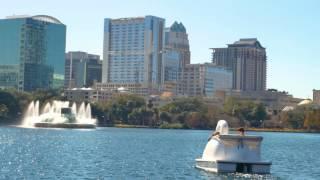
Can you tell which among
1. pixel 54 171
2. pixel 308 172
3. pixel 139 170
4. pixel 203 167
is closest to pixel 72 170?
pixel 54 171

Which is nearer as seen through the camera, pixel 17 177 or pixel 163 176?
pixel 17 177

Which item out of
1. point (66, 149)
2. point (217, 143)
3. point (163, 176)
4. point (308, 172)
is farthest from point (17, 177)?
point (66, 149)

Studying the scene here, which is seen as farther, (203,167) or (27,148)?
(27,148)

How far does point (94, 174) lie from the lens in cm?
6356

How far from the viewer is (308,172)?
246 ft

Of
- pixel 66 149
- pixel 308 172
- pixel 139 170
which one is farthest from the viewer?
pixel 66 149

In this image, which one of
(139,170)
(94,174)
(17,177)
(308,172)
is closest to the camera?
(17,177)

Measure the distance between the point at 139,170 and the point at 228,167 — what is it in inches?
332

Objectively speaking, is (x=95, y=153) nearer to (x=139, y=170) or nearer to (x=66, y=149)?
(x=66, y=149)

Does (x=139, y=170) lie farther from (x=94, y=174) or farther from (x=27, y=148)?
(x=27, y=148)

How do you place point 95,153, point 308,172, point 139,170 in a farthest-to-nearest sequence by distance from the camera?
1. point 95,153
2. point 308,172
3. point 139,170

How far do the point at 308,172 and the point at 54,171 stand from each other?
84.2 feet

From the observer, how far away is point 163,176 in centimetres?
6394

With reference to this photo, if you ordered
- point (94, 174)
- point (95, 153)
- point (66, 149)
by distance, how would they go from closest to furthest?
1. point (94, 174)
2. point (95, 153)
3. point (66, 149)
